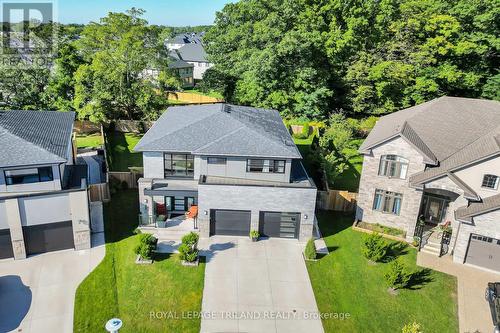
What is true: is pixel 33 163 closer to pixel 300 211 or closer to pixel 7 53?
pixel 300 211

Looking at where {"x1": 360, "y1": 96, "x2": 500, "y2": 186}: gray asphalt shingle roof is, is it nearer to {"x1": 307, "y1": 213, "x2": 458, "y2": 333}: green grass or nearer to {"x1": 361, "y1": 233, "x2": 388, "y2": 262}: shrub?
{"x1": 361, "y1": 233, "x2": 388, "y2": 262}: shrub

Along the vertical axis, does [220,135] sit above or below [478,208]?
above

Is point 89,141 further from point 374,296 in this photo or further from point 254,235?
point 374,296

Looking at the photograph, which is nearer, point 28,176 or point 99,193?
point 28,176

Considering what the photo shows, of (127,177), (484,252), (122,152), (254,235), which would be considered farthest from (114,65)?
(484,252)

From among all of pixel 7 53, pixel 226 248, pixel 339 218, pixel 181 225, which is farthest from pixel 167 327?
pixel 7 53

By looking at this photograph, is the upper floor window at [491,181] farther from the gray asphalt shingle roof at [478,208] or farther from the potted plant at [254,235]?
the potted plant at [254,235]

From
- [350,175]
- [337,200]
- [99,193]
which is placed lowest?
[99,193]
